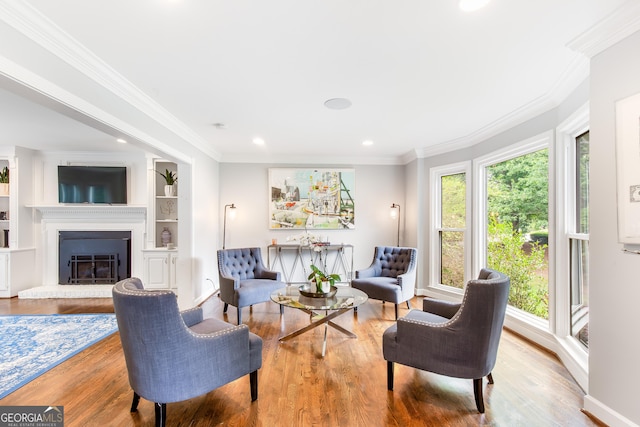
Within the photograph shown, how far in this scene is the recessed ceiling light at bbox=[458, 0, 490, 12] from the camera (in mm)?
1565

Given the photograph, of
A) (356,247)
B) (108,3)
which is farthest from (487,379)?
(108,3)

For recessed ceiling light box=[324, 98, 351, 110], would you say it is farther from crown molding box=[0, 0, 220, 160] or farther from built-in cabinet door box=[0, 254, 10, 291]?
built-in cabinet door box=[0, 254, 10, 291]

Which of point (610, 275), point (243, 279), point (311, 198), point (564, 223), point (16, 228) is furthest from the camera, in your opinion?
point (311, 198)

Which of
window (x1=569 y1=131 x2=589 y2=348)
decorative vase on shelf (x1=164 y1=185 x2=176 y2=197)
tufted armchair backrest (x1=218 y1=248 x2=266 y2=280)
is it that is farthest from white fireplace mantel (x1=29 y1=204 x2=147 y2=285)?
window (x1=569 y1=131 x2=589 y2=348)

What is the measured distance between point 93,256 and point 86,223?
0.59 metres

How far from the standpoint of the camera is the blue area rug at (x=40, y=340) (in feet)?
8.16

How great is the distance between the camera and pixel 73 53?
199 centimetres

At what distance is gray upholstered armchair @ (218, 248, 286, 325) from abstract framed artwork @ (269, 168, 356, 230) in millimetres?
1160

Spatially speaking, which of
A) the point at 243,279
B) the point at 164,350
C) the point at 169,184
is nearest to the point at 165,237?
the point at 169,184

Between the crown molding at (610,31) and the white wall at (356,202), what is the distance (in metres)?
3.73

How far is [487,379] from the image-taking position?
2410 mm

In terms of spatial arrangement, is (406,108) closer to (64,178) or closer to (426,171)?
(426,171)

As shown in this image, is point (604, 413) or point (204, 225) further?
point (204, 225)

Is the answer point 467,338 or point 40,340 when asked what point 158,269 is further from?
point 467,338
